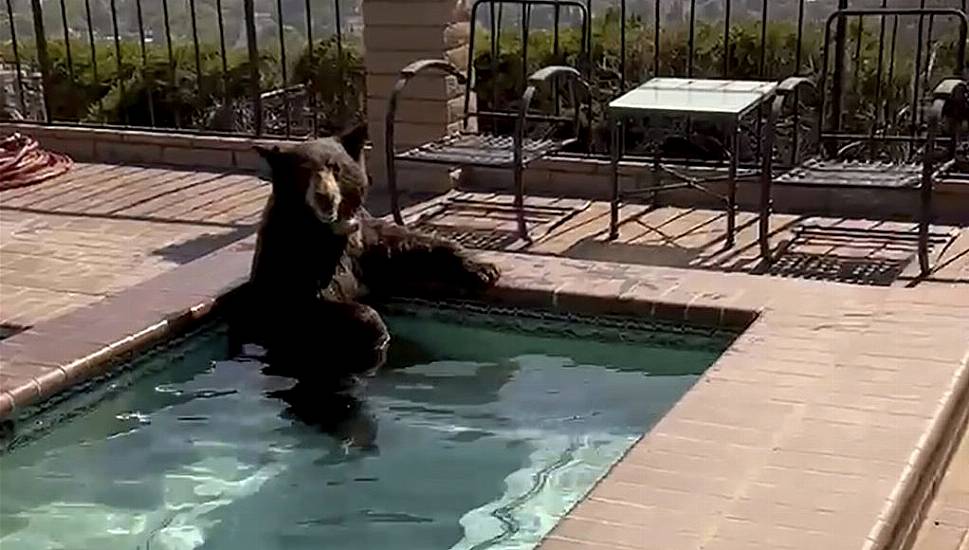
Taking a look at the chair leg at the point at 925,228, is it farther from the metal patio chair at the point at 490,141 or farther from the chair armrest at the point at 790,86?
the metal patio chair at the point at 490,141

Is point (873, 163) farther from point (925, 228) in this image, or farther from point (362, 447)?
point (362, 447)

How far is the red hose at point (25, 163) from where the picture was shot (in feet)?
23.0

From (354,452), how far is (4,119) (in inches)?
207

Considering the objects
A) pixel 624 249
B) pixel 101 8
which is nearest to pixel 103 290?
pixel 624 249

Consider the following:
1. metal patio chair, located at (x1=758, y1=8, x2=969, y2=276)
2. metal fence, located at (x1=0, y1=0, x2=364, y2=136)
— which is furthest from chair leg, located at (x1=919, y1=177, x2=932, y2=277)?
metal fence, located at (x1=0, y1=0, x2=364, y2=136)

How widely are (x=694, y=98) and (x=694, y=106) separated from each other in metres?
0.19

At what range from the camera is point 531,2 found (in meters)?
6.01

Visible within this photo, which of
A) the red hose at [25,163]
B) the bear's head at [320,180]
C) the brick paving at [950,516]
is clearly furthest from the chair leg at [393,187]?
the brick paving at [950,516]

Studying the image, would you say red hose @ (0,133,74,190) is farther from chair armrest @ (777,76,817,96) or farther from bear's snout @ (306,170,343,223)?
chair armrest @ (777,76,817,96)

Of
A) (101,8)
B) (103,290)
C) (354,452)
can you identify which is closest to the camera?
(354,452)

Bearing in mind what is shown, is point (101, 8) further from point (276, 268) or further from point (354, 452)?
point (354, 452)

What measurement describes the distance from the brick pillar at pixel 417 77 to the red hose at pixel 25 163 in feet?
6.14

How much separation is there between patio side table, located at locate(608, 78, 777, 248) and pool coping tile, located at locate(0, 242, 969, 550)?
550 millimetres

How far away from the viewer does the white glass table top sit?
518cm
